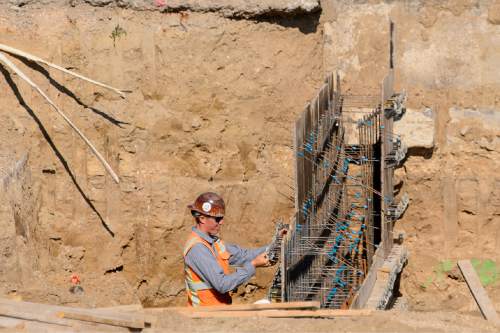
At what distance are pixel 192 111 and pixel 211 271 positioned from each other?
3.41 m

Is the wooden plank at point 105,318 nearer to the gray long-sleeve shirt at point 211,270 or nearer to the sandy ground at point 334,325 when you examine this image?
the sandy ground at point 334,325

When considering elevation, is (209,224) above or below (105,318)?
above

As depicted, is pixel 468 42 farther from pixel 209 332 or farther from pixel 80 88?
pixel 209 332

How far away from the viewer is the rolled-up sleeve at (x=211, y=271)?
24.2 ft

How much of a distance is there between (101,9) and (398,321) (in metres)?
4.80

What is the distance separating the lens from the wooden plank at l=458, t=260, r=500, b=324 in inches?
290

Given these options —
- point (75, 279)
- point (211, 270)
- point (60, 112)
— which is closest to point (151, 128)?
point (60, 112)

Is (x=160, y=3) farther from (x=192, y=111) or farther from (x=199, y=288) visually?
(x=199, y=288)

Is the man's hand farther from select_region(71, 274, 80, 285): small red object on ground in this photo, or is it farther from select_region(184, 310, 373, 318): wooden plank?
select_region(71, 274, 80, 285): small red object on ground

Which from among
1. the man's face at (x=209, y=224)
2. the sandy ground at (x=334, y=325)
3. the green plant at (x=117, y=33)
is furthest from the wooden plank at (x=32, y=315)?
the green plant at (x=117, y=33)

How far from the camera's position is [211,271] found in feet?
24.3

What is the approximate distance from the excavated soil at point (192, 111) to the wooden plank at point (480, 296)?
2.84 m

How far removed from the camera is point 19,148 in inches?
391

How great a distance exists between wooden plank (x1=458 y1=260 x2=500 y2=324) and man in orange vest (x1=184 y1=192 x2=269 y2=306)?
157 cm
